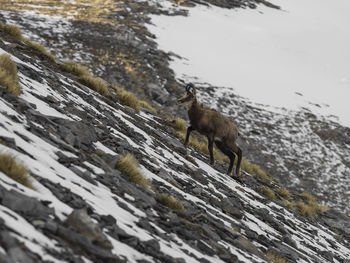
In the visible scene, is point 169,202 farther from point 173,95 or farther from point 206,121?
point 173,95

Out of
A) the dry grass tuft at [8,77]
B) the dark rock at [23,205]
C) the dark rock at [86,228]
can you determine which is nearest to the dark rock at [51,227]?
the dark rock at [23,205]

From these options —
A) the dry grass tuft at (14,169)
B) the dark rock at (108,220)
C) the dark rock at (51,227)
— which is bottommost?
the dark rock at (108,220)

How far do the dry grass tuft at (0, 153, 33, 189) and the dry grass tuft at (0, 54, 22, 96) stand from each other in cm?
273

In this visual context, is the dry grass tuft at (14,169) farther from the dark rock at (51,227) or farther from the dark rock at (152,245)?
the dark rock at (152,245)

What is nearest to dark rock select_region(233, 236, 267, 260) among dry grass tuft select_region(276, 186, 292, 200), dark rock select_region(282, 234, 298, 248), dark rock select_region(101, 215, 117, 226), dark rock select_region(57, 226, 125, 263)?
dark rock select_region(282, 234, 298, 248)

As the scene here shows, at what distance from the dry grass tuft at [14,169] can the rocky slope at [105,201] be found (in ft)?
0.26

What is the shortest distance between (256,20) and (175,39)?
905 inches

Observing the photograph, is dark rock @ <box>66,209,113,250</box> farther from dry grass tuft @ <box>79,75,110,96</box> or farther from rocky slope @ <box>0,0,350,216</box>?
rocky slope @ <box>0,0,350,216</box>

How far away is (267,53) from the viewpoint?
50750 millimetres

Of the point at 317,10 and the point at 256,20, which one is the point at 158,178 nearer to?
the point at 256,20

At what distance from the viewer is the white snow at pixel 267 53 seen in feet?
125

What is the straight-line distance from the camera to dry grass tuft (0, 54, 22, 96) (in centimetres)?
632

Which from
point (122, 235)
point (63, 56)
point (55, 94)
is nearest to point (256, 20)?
point (63, 56)

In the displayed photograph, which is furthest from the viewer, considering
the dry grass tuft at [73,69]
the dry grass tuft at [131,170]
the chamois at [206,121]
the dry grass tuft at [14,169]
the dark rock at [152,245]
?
the dry grass tuft at [73,69]
